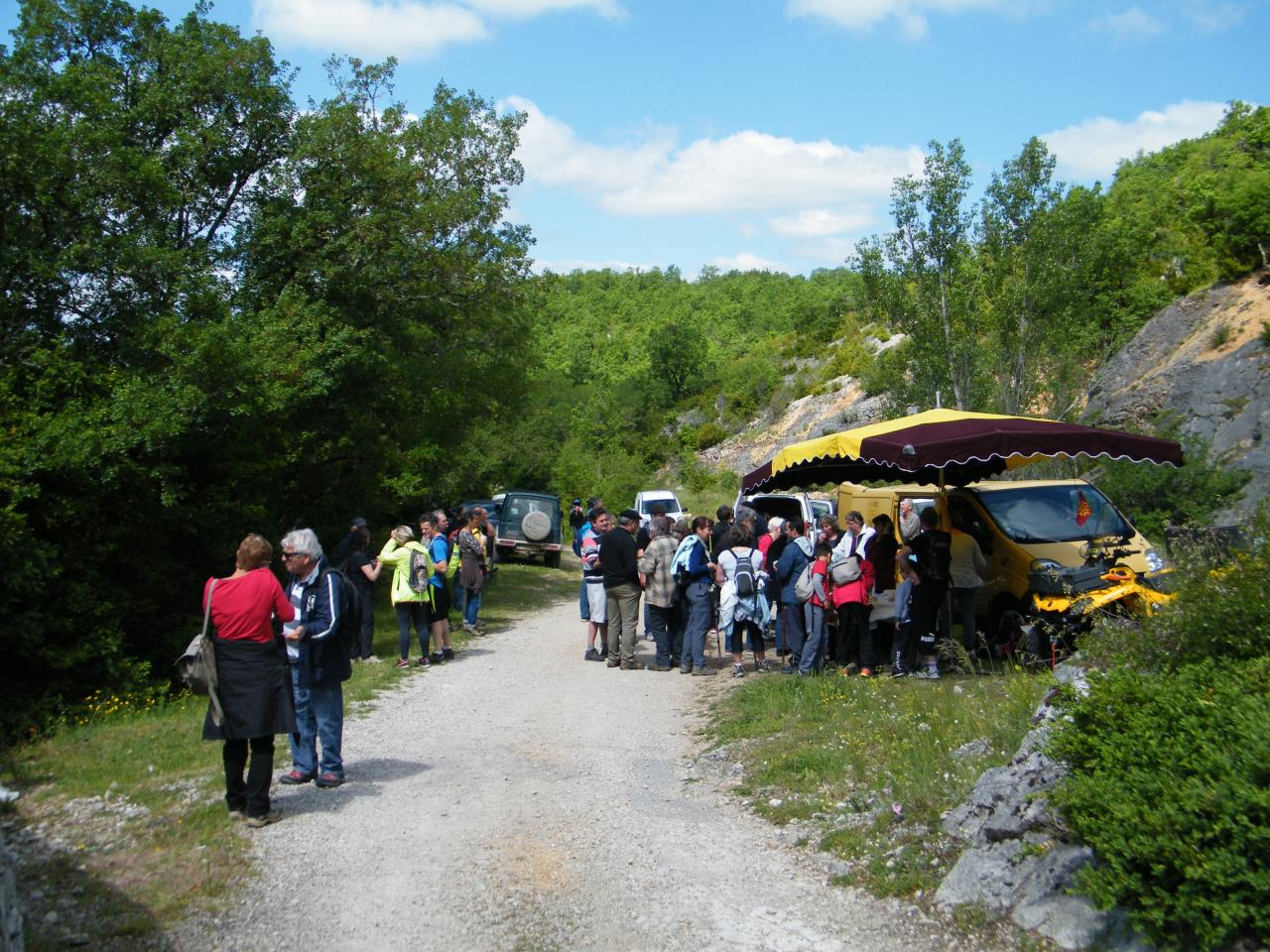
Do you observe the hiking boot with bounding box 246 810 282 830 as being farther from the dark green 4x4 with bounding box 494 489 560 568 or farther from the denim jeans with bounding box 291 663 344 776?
the dark green 4x4 with bounding box 494 489 560 568

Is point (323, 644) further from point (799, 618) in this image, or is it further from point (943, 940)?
point (799, 618)

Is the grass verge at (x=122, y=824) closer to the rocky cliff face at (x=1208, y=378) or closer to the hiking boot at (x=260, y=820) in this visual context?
the hiking boot at (x=260, y=820)

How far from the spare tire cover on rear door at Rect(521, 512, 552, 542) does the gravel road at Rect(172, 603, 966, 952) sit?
20502 millimetres

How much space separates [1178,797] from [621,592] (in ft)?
30.8

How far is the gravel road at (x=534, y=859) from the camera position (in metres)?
5.29

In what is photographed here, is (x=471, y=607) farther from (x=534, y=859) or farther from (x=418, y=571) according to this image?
(x=534, y=859)

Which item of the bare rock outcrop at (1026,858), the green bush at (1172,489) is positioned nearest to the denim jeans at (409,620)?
the bare rock outcrop at (1026,858)

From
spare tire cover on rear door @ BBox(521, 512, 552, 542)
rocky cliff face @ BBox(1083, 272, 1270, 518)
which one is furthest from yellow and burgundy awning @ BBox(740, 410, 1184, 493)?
spare tire cover on rear door @ BBox(521, 512, 552, 542)

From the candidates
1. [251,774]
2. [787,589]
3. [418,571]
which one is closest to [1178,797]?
[251,774]

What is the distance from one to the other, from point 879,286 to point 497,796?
21.3 metres

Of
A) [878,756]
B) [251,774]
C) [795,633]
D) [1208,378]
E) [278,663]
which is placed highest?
[1208,378]

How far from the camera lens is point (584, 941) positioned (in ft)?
17.1

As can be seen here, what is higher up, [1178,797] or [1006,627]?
[1178,797]

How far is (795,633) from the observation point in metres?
12.1
